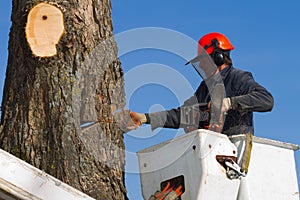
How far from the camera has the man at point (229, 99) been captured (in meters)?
3.79

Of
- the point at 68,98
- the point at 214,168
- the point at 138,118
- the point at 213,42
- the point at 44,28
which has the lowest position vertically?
the point at 214,168

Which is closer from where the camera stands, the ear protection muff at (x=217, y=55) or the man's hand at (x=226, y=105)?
the man's hand at (x=226, y=105)

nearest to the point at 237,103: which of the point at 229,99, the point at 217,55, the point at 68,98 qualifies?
the point at 229,99

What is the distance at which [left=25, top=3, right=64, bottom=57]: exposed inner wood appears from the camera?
3.63 metres

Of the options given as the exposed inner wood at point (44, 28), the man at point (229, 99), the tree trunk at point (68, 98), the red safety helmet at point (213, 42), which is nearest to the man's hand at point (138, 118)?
the man at point (229, 99)

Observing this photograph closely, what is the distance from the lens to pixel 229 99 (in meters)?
3.78

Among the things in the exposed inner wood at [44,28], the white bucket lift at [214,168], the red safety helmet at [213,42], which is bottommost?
the white bucket lift at [214,168]

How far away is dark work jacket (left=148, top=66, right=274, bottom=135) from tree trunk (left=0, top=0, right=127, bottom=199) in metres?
0.50

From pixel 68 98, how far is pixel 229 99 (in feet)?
3.38

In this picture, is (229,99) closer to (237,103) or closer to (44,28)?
(237,103)

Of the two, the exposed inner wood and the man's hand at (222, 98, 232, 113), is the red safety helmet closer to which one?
the man's hand at (222, 98, 232, 113)

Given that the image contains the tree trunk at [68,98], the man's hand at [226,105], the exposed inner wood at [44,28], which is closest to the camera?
the tree trunk at [68,98]

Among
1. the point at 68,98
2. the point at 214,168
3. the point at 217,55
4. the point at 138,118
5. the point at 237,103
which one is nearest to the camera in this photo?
the point at 214,168

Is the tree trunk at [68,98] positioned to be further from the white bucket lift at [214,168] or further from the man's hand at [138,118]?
the white bucket lift at [214,168]
